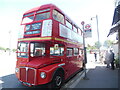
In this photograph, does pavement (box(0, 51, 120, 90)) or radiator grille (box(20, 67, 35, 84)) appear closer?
radiator grille (box(20, 67, 35, 84))

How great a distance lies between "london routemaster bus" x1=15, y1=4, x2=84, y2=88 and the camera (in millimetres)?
3634

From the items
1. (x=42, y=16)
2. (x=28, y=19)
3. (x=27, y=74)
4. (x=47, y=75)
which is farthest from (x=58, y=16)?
(x=27, y=74)

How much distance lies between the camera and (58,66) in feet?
13.2

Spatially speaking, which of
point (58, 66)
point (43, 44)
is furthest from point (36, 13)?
point (58, 66)

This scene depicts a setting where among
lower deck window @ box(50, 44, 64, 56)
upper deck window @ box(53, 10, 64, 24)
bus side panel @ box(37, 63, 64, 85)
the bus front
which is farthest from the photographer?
lower deck window @ box(50, 44, 64, 56)

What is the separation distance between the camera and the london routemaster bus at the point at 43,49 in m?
3.63

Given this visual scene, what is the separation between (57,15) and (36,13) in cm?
110

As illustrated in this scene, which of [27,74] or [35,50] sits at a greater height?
[35,50]

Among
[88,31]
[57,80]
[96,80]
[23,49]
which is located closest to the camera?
[57,80]

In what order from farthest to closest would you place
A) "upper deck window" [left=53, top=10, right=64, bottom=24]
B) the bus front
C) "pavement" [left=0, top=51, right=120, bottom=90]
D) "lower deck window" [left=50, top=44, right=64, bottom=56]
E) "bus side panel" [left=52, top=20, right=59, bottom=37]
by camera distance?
"lower deck window" [left=50, top=44, right=64, bottom=56] → "pavement" [left=0, top=51, right=120, bottom=90] → "upper deck window" [left=53, top=10, right=64, bottom=24] → "bus side panel" [left=52, top=20, right=59, bottom=37] → the bus front

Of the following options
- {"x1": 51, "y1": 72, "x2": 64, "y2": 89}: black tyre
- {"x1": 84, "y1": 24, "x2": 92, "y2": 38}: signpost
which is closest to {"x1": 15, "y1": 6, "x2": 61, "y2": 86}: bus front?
{"x1": 51, "y1": 72, "x2": 64, "y2": 89}: black tyre

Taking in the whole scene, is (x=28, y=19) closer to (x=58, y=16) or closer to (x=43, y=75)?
(x=58, y=16)

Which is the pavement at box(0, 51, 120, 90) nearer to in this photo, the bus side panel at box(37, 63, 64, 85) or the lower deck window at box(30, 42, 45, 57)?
the bus side panel at box(37, 63, 64, 85)

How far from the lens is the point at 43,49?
191 inches
